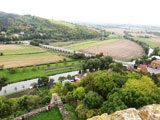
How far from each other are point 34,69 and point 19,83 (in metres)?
7.09

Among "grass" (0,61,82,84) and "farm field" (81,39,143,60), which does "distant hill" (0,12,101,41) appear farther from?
"grass" (0,61,82,84)

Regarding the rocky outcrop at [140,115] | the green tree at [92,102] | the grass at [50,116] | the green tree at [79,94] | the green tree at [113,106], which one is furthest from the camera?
the green tree at [79,94]

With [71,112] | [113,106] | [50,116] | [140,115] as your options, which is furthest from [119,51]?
[140,115]

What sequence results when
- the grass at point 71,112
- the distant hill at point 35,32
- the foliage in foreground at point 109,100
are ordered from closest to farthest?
the foliage in foreground at point 109,100
the grass at point 71,112
the distant hill at point 35,32

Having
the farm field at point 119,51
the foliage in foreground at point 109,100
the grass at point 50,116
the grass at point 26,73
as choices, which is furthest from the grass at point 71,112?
the farm field at point 119,51

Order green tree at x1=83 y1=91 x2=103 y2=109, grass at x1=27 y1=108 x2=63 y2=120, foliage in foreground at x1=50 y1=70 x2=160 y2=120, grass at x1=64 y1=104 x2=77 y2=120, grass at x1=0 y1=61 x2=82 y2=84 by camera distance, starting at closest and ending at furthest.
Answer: grass at x1=27 y1=108 x2=63 y2=120, foliage in foreground at x1=50 y1=70 x2=160 y2=120, grass at x1=64 y1=104 x2=77 y2=120, green tree at x1=83 y1=91 x2=103 y2=109, grass at x1=0 y1=61 x2=82 y2=84

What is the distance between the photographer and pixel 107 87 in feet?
60.9

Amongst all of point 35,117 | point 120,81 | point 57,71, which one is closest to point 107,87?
point 120,81

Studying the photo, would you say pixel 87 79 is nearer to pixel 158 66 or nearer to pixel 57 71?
pixel 57 71

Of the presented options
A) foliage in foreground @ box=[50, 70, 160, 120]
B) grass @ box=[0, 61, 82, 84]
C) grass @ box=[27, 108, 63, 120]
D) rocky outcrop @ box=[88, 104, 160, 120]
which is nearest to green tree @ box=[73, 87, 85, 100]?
foliage in foreground @ box=[50, 70, 160, 120]

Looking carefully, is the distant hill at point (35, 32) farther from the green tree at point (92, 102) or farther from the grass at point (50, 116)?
the green tree at point (92, 102)

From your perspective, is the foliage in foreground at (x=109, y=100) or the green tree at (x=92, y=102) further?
the green tree at (x=92, y=102)

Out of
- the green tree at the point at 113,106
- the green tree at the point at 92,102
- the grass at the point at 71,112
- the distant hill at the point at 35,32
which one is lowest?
the grass at the point at 71,112

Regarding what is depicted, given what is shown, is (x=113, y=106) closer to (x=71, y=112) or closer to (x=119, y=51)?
(x=71, y=112)
